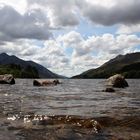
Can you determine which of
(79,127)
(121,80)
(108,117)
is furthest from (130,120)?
(121,80)

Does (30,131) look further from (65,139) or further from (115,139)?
(115,139)

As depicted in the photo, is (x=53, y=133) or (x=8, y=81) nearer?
(x=53, y=133)

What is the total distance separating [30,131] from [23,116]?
205 inches

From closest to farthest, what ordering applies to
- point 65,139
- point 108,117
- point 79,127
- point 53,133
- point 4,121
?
point 65,139 → point 53,133 → point 79,127 → point 4,121 → point 108,117

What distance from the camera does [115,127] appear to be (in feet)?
→ 61.4

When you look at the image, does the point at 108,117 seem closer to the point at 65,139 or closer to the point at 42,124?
the point at 42,124

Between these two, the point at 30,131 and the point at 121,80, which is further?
the point at 121,80

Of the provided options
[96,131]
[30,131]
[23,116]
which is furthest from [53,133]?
[23,116]

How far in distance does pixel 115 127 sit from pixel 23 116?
6782 mm

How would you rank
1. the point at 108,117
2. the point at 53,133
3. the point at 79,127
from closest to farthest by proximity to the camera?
the point at 53,133
the point at 79,127
the point at 108,117

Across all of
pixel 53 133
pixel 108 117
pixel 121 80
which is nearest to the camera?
pixel 53 133

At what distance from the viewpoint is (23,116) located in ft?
72.4

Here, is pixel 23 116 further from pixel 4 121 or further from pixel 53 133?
pixel 53 133

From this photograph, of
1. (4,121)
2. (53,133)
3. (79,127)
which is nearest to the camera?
(53,133)
